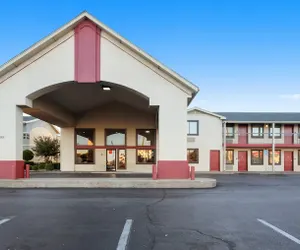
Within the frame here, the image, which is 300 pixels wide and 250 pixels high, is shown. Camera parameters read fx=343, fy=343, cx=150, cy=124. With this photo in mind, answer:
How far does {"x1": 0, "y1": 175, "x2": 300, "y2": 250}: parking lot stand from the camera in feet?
20.7

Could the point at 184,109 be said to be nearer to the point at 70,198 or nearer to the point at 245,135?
the point at 70,198

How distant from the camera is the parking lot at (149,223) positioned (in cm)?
632

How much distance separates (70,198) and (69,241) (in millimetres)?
6441

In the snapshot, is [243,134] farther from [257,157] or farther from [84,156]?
[84,156]

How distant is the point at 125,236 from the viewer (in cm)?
679

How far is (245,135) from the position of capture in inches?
1474

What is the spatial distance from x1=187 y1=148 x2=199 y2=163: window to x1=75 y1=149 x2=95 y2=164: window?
10.1 metres

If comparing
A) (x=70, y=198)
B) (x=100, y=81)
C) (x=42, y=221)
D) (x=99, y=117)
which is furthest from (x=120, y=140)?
(x=42, y=221)

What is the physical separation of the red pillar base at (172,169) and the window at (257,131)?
834 inches

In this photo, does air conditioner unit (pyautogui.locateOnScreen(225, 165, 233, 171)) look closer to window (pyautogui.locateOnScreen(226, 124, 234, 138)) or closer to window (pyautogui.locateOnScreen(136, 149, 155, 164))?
window (pyautogui.locateOnScreen(226, 124, 234, 138))

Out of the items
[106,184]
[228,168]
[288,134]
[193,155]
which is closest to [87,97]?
[106,184]

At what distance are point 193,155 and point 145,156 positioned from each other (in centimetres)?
618

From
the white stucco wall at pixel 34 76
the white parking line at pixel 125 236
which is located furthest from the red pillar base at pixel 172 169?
the white parking line at pixel 125 236

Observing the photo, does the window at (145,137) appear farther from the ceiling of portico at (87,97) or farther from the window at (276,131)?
the window at (276,131)
